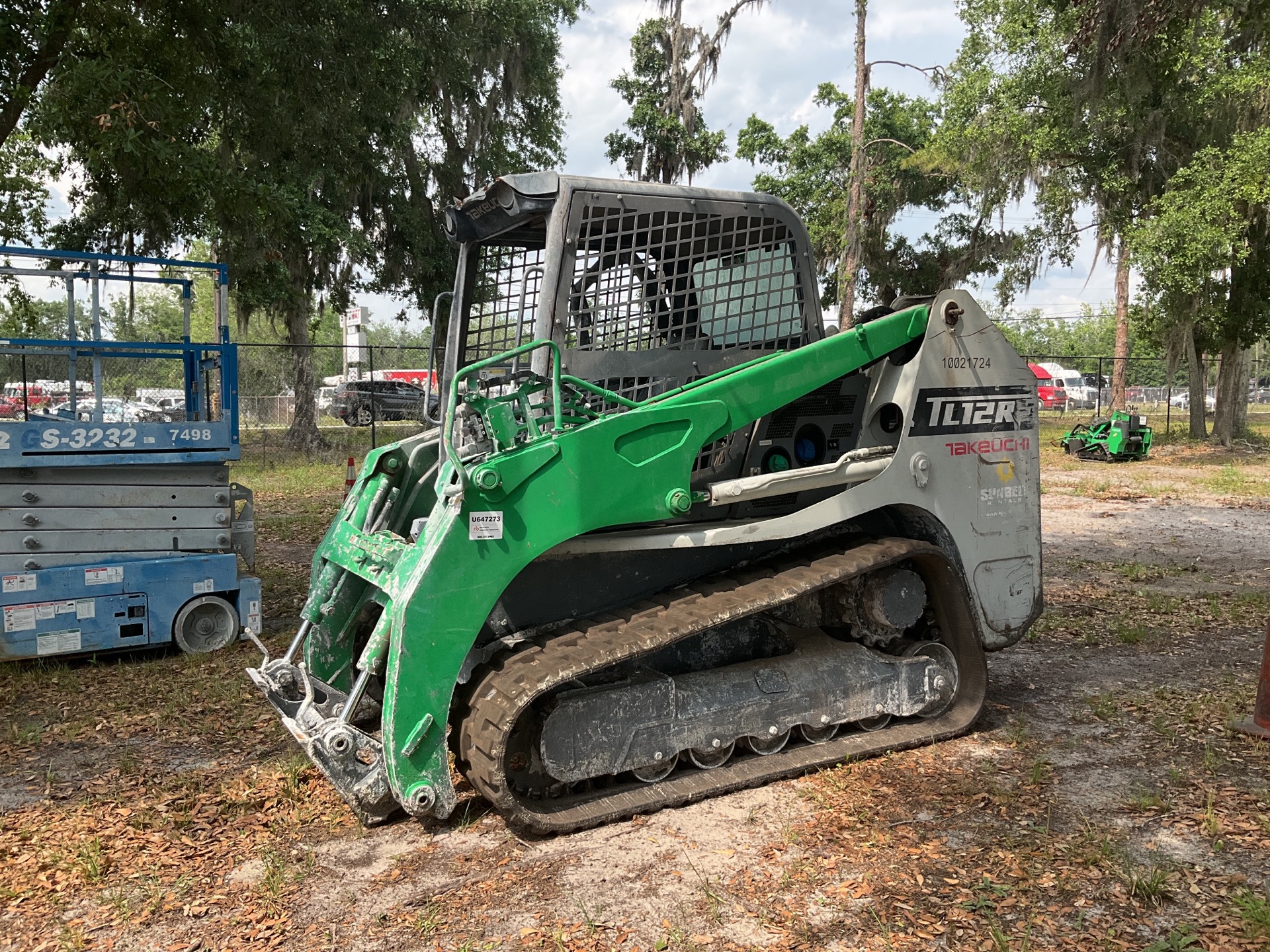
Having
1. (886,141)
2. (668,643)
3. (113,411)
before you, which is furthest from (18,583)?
(886,141)

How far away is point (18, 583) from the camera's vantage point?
5.99 meters

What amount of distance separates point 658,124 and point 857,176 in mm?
8828

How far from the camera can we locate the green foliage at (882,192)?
2867cm

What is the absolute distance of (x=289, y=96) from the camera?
932cm

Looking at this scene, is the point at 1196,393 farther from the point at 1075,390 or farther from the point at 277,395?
the point at 1075,390

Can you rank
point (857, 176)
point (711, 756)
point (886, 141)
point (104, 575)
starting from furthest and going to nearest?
point (886, 141)
point (857, 176)
point (104, 575)
point (711, 756)

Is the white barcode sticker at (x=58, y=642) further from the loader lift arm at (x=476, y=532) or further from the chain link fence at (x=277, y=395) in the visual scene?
the loader lift arm at (x=476, y=532)

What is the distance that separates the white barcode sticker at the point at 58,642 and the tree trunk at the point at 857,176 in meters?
18.9

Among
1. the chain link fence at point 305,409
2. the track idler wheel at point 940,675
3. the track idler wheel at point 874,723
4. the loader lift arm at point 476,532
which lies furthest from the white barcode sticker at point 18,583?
the chain link fence at point 305,409

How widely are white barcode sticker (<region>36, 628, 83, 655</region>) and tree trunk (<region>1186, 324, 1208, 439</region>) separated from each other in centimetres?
2422

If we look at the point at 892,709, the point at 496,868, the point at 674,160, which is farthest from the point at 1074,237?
the point at 496,868

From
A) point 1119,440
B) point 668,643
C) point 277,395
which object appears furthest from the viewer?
point 277,395

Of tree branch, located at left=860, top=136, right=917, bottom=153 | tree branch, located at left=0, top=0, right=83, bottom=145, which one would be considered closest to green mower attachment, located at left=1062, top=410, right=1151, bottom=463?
tree branch, located at left=860, top=136, right=917, bottom=153

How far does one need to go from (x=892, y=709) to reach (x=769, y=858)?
137cm
